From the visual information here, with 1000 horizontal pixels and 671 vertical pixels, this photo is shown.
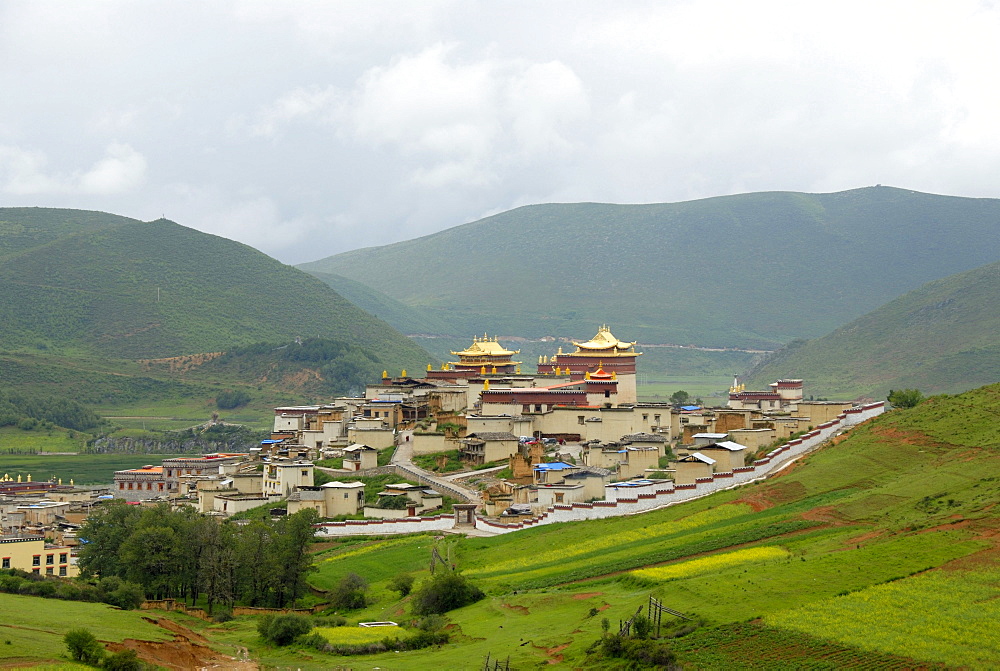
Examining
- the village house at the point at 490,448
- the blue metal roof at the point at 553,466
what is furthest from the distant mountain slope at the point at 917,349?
the blue metal roof at the point at 553,466

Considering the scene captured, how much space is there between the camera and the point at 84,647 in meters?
39.7

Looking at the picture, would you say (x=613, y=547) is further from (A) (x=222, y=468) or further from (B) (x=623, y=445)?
(A) (x=222, y=468)

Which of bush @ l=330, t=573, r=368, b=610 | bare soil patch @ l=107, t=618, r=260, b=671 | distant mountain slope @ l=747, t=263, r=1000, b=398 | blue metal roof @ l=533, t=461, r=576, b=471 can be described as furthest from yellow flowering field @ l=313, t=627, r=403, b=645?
distant mountain slope @ l=747, t=263, r=1000, b=398

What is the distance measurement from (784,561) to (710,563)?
3.21 m

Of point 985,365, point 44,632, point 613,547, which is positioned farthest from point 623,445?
point 985,365

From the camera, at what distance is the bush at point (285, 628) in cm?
4709

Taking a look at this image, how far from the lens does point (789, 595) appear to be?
129 feet

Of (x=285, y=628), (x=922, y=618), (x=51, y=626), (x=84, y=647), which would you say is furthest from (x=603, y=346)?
(x=922, y=618)

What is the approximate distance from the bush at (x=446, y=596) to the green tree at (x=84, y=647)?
12.1 metres

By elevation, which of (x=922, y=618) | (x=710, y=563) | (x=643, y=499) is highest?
(x=643, y=499)

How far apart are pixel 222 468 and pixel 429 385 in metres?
13.5

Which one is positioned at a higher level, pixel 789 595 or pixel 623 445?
pixel 623 445

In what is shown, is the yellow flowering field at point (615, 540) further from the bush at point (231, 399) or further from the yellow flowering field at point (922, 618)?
the bush at point (231, 399)

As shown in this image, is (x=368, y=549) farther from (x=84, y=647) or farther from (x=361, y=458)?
(x=84, y=647)
